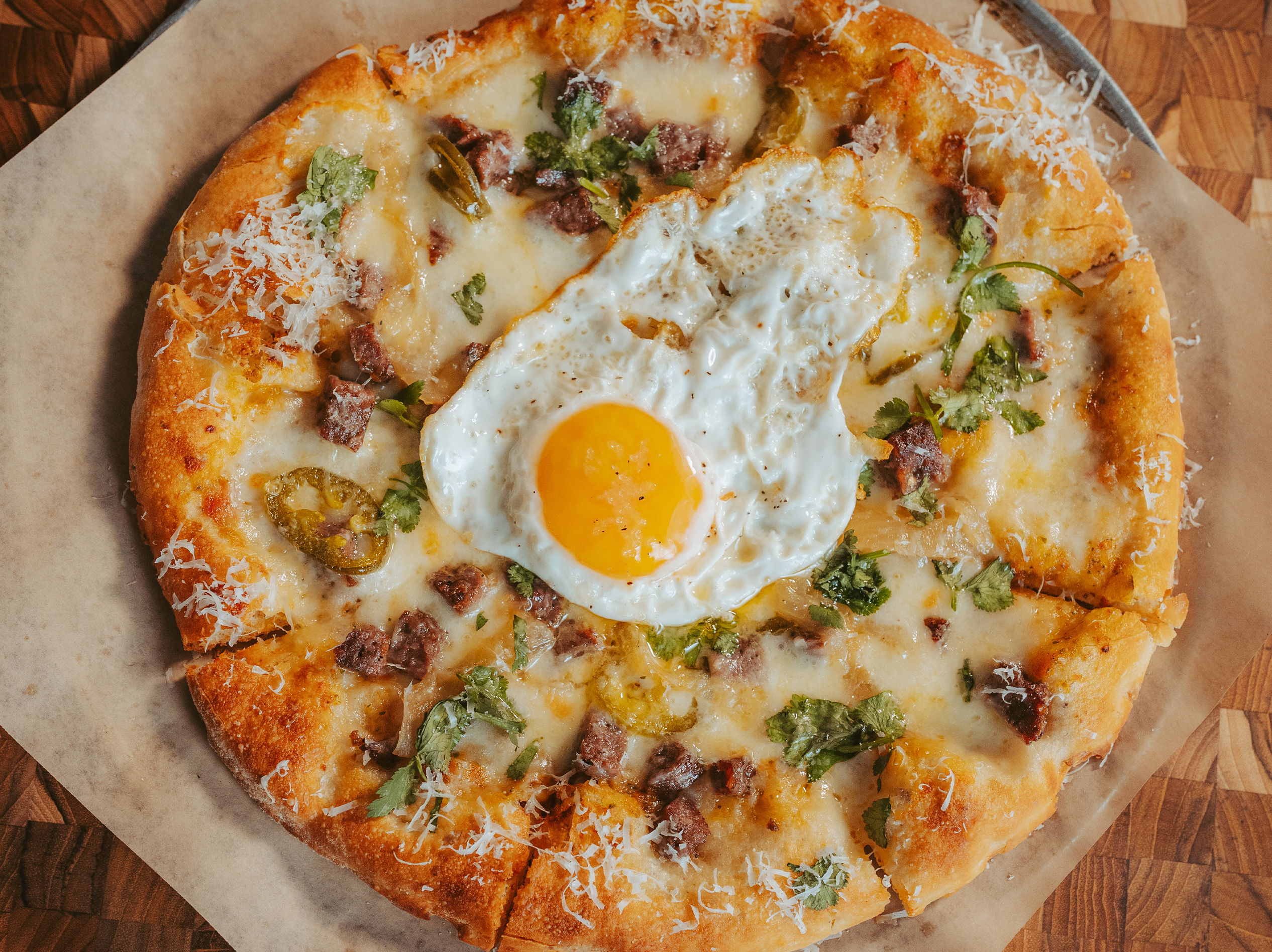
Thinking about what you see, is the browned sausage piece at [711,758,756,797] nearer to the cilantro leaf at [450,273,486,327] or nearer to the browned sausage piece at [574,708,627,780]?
the browned sausage piece at [574,708,627,780]

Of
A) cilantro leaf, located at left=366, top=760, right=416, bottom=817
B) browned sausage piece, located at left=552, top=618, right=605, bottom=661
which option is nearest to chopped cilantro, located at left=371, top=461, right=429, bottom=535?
browned sausage piece, located at left=552, top=618, right=605, bottom=661

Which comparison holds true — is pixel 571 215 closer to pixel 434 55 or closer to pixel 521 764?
pixel 434 55

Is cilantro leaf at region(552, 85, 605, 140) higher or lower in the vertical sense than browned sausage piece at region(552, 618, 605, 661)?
higher

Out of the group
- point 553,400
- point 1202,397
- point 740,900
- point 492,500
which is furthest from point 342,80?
point 1202,397

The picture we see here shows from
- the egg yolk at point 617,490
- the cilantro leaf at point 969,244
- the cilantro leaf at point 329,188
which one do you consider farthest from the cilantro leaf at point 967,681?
the cilantro leaf at point 329,188

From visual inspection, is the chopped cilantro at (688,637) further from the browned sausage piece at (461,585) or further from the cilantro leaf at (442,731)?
the cilantro leaf at (442,731)

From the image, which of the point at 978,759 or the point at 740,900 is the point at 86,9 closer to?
the point at 740,900
